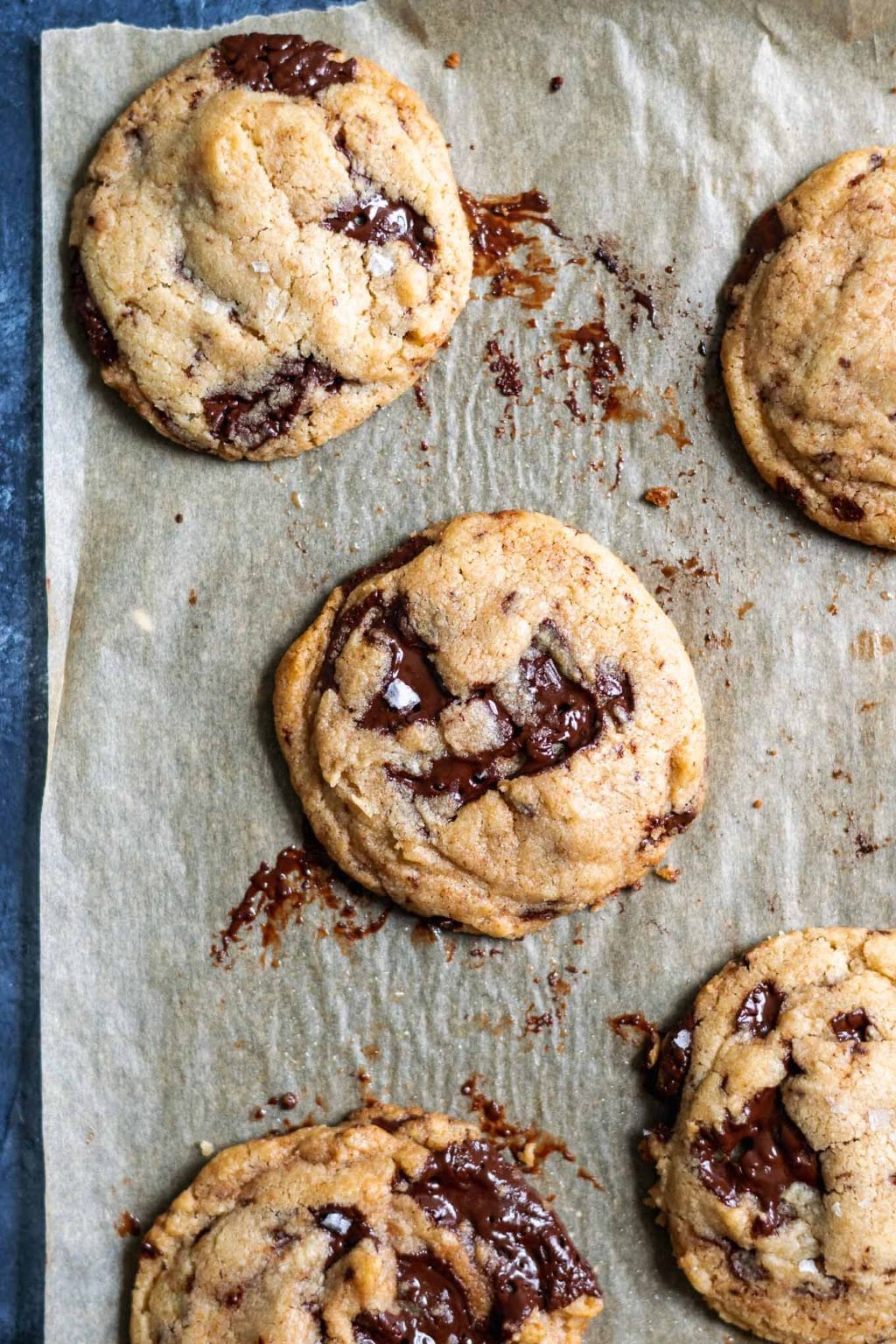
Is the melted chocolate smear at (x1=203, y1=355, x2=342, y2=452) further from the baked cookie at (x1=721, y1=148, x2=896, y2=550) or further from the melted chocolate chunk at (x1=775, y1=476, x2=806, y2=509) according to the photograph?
the melted chocolate chunk at (x1=775, y1=476, x2=806, y2=509)

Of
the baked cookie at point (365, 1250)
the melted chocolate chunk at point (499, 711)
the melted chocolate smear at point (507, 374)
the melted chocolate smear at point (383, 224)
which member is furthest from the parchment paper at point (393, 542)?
the melted chocolate chunk at point (499, 711)

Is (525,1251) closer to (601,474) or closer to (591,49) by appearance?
(601,474)

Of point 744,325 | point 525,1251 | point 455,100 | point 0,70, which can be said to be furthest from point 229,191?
point 525,1251

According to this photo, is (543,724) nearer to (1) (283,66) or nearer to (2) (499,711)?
(2) (499,711)

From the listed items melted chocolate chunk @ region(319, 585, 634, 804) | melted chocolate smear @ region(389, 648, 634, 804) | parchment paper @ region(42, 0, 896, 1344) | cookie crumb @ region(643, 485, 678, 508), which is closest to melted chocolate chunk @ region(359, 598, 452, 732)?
melted chocolate chunk @ region(319, 585, 634, 804)

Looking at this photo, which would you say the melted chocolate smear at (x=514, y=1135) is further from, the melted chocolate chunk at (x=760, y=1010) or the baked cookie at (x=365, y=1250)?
the melted chocolate chunk at (x=760, y=1010)

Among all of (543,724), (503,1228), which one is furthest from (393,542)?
(503,1228)
